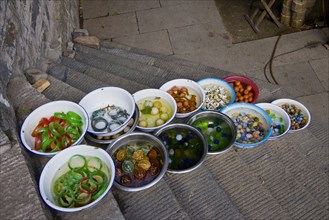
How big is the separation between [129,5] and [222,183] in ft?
14.6

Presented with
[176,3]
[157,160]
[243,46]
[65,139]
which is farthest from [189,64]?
[65,139]

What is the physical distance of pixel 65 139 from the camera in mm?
2371

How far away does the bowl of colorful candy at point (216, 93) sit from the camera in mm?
3436

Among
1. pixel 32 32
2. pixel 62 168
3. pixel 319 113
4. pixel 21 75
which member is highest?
pixel 32 32

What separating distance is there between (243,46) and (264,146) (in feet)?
8.21

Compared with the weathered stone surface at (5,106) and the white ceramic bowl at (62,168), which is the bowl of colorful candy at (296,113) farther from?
the weathered stone surface at (5,106)

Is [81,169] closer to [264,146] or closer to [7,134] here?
[7,134]

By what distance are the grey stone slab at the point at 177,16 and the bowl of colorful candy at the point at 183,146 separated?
3.05 m

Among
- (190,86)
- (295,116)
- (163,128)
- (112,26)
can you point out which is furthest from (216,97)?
(112,26)

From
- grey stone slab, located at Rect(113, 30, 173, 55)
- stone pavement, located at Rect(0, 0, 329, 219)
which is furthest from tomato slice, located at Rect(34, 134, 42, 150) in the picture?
grey stone slab, located at Rect(113, 30, 173, 55)

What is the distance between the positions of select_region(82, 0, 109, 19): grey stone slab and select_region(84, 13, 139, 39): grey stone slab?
143mm

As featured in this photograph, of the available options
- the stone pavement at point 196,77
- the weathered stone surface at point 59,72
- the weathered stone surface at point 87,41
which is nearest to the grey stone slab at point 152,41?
the stone pavement at point 196,77

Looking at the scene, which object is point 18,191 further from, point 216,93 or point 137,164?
point 216,93

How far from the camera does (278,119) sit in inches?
138
